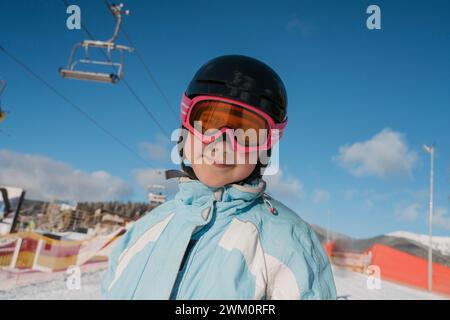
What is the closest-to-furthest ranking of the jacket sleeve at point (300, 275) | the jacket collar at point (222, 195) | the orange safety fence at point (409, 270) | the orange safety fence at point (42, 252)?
the jacket sleeve at point (300, 275) → the jacket collar at point (222, 195) → the orange safety fence at point (42, 252) → the orange safety fence at point (409, 270)

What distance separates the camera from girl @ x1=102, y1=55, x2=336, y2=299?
4.33 feet

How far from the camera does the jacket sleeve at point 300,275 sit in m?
1.30

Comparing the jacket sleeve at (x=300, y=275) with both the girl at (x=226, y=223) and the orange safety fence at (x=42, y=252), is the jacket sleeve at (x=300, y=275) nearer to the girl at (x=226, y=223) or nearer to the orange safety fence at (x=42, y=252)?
the girl at (x=226, y=223)

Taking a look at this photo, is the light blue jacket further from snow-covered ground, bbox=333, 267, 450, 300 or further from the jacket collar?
snow-covered ground, bbox=333, 267, 450, 300

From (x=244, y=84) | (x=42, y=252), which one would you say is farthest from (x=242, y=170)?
(x=42, y=252)

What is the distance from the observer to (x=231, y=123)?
1.55 metres

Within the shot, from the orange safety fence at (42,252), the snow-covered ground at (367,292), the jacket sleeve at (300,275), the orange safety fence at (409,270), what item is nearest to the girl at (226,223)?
the jacket sleeve at (300,275)

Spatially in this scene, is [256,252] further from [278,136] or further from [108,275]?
[108,275]

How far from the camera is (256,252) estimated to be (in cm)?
138

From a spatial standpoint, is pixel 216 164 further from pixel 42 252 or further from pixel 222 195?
pixel 42 252

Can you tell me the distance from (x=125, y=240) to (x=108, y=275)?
18 centimetres

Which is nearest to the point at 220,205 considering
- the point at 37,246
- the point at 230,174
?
the point at 230,174

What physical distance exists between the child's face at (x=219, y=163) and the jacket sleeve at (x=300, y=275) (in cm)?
37

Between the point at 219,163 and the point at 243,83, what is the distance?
0.37 meters
